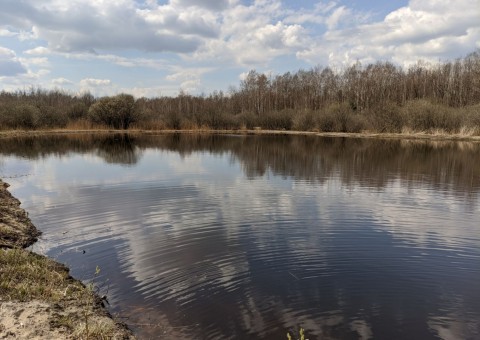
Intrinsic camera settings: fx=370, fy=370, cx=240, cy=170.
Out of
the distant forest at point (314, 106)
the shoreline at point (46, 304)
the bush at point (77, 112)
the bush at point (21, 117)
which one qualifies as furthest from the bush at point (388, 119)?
the shoreline at point (46, 304)

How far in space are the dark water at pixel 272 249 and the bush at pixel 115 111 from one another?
168ft

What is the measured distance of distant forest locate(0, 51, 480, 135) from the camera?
59281 mm

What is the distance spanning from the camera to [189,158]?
33.7 metres

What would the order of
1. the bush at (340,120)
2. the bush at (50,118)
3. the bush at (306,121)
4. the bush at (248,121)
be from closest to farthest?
the bush at (340,120) → the bush at (50,118) → the bush at (306,121) → the bush at (248,121)

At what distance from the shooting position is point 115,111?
73.5 m

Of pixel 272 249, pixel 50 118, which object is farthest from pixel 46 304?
pixel 50 118

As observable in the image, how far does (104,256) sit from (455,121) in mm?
57279

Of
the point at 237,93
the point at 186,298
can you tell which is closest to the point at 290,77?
the point at 237,93

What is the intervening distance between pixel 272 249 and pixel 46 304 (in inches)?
250

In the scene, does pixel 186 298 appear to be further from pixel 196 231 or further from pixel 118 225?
pixel 118 225

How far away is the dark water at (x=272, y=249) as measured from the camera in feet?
24.7

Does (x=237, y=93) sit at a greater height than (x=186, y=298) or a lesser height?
greater

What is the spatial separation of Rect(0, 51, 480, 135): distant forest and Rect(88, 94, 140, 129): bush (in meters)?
0.19

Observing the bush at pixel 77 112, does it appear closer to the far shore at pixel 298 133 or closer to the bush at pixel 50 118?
the bush at pixel 50 118
